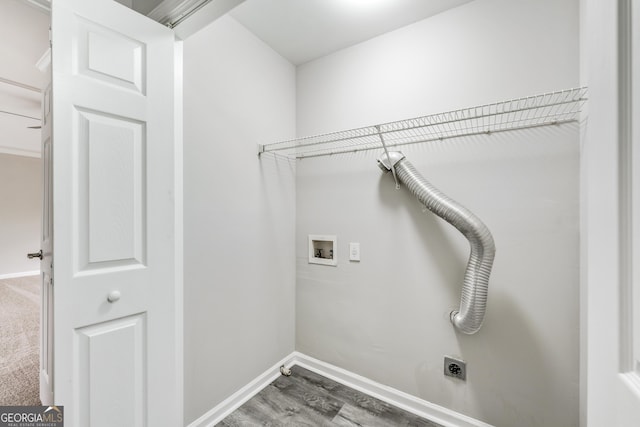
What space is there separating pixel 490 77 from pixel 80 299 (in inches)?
84.6

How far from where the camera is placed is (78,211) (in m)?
0.95

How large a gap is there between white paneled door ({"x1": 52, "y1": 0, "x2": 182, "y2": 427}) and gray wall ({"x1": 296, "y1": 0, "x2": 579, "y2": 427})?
1123mm

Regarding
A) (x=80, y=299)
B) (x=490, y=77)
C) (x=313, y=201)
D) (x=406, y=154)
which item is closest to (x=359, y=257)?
(x=313, y=201)

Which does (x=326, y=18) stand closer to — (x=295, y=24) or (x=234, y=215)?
(x=295, y=24)

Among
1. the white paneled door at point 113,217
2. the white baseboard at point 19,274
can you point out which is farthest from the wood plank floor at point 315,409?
the white baseboard at point 19,274

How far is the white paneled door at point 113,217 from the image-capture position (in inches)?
36.0

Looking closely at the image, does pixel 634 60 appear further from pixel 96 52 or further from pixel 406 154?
pixel 96 52

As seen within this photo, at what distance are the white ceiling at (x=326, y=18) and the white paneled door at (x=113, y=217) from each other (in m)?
0.75

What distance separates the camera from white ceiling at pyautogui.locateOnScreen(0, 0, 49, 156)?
4.77 ft

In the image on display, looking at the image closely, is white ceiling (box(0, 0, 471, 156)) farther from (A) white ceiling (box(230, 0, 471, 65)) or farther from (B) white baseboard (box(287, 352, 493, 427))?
(B) white baseboard (box(287, 352, 493, 427))

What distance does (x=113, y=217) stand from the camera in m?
1.02

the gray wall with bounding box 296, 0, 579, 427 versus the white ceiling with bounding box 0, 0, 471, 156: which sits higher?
the white ceiling with bounding box 0, 0, 471, 156

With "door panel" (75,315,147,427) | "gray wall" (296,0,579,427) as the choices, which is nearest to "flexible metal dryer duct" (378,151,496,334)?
"gray wall" (296,0,579,427)

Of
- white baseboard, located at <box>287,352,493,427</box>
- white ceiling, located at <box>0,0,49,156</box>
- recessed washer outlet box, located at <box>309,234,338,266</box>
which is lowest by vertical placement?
white baseboard, located at <box>287,352,493,427</box>
